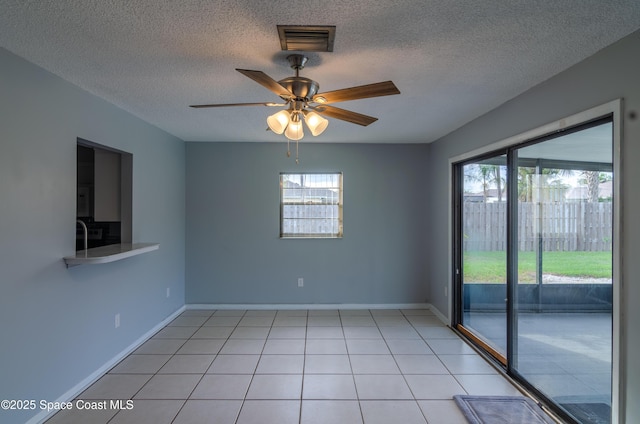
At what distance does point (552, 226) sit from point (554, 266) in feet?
0.98

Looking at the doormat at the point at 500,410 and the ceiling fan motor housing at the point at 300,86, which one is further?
the doormat at the point at 500,410

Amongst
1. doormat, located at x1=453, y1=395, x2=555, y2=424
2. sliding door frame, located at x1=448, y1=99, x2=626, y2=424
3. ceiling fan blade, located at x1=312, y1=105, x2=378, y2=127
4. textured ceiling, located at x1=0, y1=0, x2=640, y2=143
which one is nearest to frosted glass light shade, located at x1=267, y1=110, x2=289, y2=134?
ceiling fan blade, located at x1=312, y1=105, x2=378, y2=127

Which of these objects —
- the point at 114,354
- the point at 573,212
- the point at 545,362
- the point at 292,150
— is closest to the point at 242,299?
the point at 114,354

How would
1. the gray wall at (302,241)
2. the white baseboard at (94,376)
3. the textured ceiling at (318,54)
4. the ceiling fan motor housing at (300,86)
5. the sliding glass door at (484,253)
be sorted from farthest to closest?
the gray wall at (302,241)
the sliding glass door at (484,253)
the white baseboard at (94,376)
the ceiling fan motor housing at (300,86)
the textured ceiling at (318,54)

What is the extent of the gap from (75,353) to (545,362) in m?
3.62

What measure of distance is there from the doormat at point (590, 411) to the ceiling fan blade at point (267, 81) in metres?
2.68

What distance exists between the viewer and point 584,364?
7.11 ft

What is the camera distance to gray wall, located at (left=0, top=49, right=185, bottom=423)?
1.94m

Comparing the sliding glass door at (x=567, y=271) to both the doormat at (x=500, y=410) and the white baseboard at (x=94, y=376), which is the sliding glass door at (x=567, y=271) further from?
the white baseboard at (x=94, y=376)

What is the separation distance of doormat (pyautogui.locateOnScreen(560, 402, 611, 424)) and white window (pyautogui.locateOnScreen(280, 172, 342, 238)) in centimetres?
300

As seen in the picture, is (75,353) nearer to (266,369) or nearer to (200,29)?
(266,369)

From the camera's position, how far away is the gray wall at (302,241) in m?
4.55

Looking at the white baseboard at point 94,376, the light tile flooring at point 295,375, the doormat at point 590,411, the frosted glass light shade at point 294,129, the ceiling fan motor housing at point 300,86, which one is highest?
the ceiling fan motor housing at point 300,86

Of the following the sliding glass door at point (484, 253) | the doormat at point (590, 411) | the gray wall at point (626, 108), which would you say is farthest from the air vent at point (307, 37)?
the doormat at point (590, 411)
